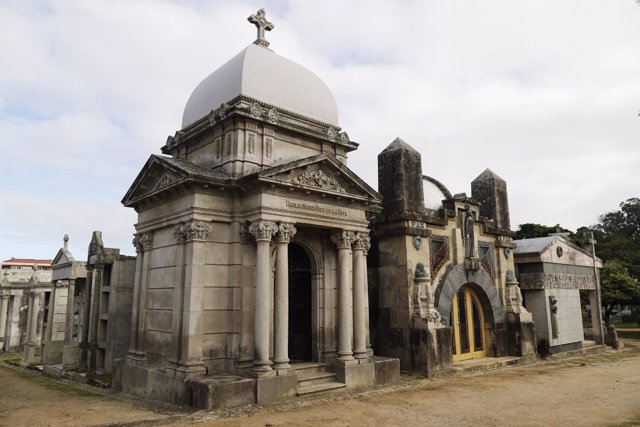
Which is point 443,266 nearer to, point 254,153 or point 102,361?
point 254,153

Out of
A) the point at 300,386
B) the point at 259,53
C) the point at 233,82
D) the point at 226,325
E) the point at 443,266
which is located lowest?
the point at 300,386

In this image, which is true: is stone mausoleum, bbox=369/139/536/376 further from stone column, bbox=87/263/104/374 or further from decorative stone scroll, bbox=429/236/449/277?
stone column, bbox=87/263/104/374

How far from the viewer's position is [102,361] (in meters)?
16.0

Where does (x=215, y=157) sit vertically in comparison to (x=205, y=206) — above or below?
above

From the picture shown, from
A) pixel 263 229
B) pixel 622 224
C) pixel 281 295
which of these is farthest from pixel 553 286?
pixel 622 224

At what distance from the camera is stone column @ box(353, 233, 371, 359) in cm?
1338

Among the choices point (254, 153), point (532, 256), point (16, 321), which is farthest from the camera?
point (16, 321)

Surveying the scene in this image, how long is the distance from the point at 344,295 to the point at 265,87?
6.53 meters

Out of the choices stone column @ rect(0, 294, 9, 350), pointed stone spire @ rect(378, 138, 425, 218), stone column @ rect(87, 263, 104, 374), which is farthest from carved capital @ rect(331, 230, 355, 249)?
stone column @ rect(0, 294, 9, 350)

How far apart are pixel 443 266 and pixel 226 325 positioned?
28.4 ft

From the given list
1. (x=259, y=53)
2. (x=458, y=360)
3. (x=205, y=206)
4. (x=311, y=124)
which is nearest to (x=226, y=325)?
(x=205, y=206)

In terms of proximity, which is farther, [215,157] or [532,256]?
[532,256]

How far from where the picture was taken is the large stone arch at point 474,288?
53.9ft

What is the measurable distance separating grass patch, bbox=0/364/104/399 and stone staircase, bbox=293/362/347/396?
17.8ft
